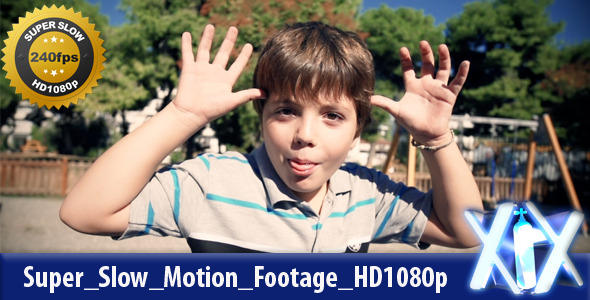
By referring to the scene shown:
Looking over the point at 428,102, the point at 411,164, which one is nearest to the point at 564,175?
the point at 411,164

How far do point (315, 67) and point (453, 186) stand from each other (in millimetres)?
379

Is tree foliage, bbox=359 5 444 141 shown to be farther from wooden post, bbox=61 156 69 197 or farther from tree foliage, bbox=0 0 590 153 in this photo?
wooden post, bbox=61 156 69 197

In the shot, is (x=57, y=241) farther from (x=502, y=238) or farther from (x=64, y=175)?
(x=502, y=238)

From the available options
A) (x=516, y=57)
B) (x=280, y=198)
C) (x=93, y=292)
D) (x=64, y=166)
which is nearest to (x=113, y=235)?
(x=93, y=292)

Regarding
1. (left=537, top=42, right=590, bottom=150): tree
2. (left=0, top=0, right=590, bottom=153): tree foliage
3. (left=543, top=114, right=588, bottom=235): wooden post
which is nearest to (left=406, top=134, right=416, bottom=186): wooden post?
(left=0, top=0, right=590, bottom=153): tree foliage

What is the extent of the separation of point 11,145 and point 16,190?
4227 millimetres

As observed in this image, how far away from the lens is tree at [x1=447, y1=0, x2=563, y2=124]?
616 cm

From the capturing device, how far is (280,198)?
0.84 metres

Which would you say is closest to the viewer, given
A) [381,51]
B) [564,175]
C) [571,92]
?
[564,175]

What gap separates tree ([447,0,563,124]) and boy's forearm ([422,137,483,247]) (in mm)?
5423

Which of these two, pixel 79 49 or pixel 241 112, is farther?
pixel 241 112

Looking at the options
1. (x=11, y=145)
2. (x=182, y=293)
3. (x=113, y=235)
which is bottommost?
(x=182, y=293)

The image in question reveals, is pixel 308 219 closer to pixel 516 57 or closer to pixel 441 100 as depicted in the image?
pixel 441 100

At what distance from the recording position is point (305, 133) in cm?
79
